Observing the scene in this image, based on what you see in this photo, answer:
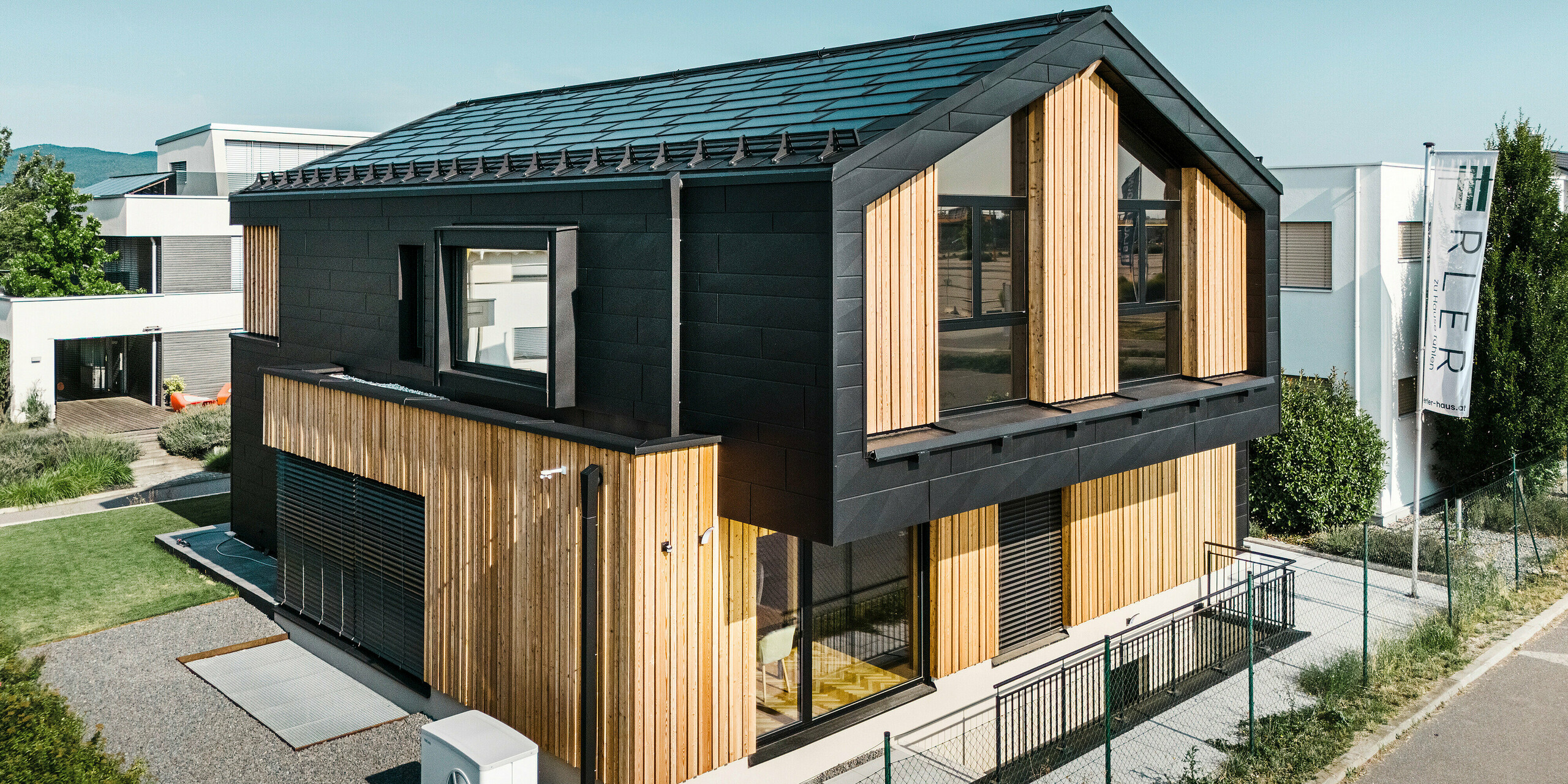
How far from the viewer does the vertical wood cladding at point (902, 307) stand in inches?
297

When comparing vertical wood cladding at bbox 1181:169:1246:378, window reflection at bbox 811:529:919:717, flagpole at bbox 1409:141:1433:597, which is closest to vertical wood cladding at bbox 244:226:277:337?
window reflection at bbox 811:529:919:717

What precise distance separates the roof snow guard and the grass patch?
594 centimetres

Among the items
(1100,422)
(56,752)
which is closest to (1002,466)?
(1100,422)

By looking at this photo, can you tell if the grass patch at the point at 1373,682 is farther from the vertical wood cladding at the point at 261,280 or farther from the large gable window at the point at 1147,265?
the vertical wood cladding at the point at 261,280

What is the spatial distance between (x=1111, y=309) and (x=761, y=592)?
13.4 feet

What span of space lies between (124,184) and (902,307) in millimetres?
35117

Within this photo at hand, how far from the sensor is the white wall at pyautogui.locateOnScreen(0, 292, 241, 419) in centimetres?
2473

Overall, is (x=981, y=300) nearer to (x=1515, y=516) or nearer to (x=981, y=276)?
(x=981, y=276)

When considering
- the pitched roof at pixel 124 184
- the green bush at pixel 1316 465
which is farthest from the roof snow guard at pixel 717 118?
the pitched roof at pixel 124 184

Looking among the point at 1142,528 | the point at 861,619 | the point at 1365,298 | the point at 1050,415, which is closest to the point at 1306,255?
the point at 1365,298

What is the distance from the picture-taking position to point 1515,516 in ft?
46.1

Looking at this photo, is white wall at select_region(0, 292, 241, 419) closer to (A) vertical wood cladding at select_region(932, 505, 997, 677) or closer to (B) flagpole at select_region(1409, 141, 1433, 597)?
(A) vertical wood cladding at select_region(932, 505, 997, 677)

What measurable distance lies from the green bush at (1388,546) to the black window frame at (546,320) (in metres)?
12.7

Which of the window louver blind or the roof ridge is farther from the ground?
the roof ridge
